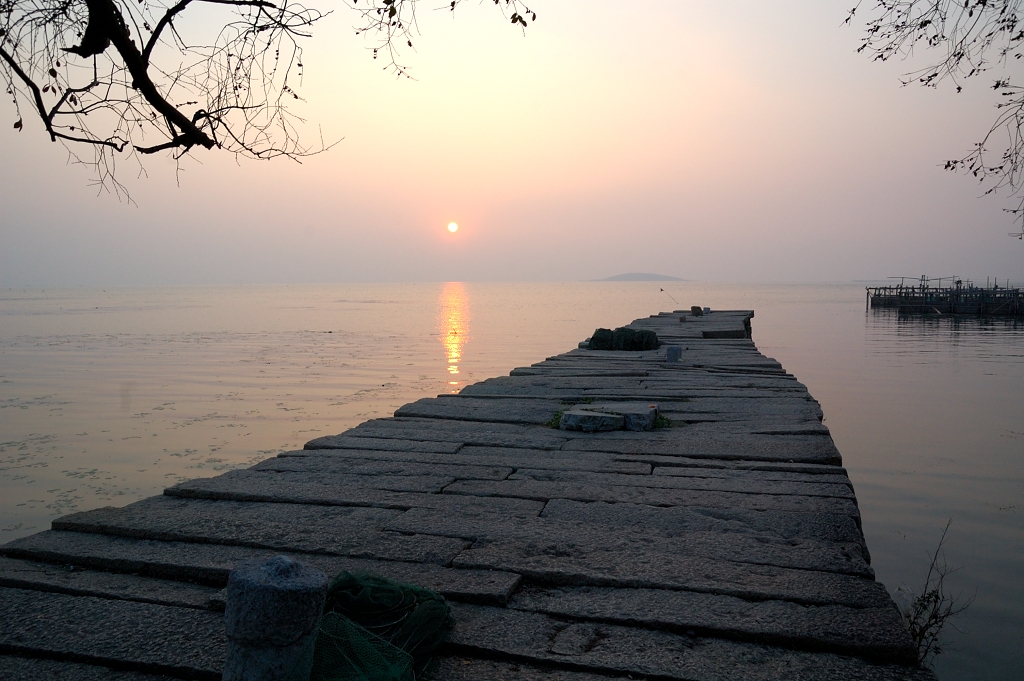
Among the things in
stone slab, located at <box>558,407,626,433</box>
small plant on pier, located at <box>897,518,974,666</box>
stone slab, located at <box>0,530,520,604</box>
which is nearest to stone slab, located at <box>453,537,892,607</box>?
stone slab, located at <box>0,530,520,604</box>

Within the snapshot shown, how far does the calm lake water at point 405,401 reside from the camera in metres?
6.88

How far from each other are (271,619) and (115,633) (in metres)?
1.07

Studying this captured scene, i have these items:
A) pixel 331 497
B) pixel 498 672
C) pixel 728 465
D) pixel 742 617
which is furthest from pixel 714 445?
pixel 498 672

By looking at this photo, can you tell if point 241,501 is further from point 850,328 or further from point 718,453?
point 850,328

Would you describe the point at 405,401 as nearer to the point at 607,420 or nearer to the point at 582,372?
the point at 582,372

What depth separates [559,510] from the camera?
4.27 meters

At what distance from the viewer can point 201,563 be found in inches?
136

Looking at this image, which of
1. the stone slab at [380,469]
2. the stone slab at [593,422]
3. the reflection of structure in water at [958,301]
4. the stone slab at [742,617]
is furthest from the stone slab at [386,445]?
the reflection of structure in water at [958,301]

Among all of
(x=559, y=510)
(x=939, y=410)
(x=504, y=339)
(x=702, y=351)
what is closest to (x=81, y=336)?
(x=504, y=339)

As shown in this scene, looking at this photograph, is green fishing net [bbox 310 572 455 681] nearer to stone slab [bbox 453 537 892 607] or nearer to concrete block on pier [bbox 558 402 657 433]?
stone slab [bbox 453 537 892 607]

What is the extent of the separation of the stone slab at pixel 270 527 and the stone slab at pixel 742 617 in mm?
668

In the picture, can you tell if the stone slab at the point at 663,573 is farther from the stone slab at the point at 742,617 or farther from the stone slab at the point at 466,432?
the stone slab at the point at 466,432

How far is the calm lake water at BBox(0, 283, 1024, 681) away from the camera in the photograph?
6875mm

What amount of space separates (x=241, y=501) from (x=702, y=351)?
1055 centimetres
